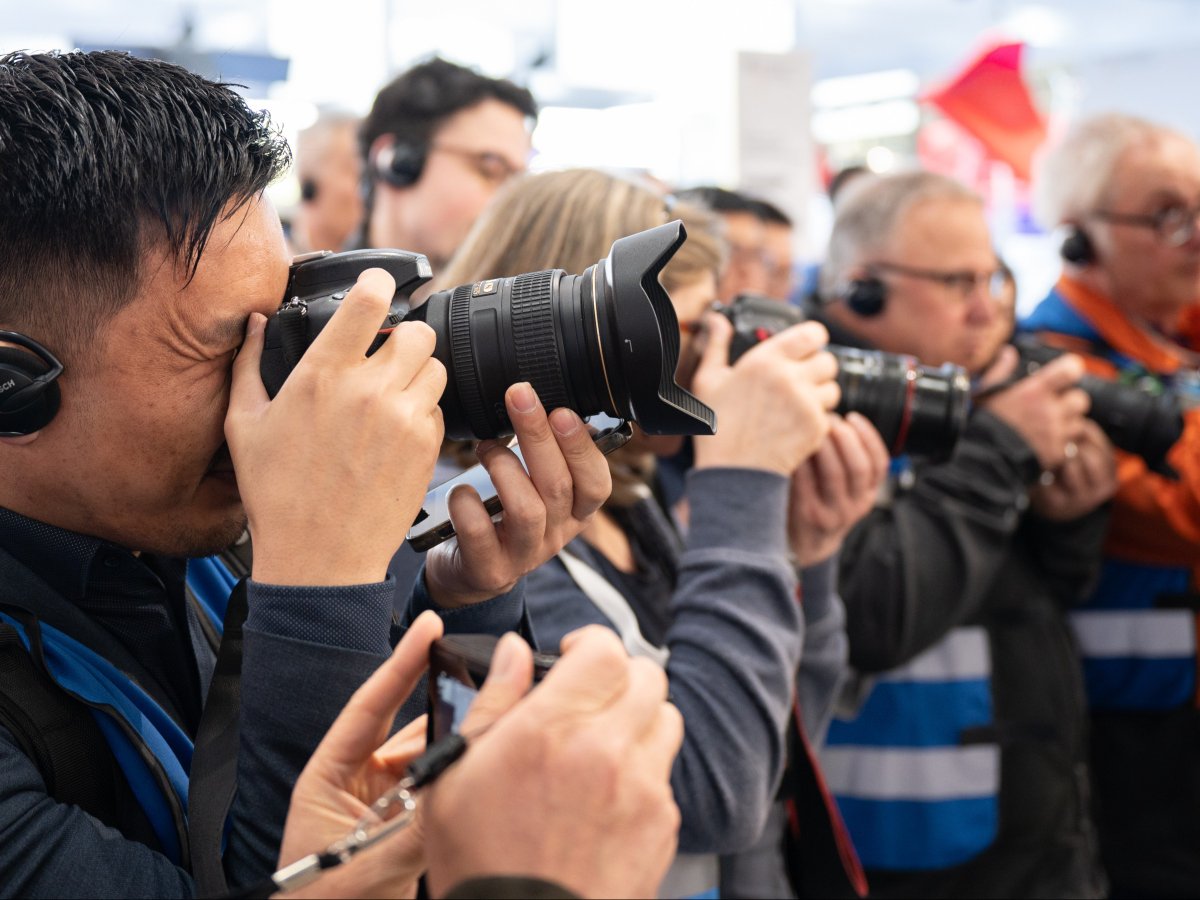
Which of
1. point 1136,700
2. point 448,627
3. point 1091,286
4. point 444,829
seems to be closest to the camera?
point 444,829

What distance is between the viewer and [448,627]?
95 centimetres

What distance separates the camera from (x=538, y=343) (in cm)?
87

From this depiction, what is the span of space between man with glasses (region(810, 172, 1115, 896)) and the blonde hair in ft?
1.38

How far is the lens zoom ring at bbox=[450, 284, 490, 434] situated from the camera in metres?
0.87

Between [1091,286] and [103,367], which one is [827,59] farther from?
[103,367]

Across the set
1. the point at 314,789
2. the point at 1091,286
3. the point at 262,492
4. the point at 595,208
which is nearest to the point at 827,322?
the point at 1091,286

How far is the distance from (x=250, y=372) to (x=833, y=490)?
2.50 ft

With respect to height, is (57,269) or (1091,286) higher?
(57,269)

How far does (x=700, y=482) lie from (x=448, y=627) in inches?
14.9

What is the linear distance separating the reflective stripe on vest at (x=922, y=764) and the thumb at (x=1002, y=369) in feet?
1.18

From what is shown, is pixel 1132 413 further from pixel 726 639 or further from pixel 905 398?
pixel 726 639

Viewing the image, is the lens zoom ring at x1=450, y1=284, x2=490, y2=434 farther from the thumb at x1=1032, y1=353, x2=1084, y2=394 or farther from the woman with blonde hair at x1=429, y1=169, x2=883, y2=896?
the thumb at x1=1032, y1=353, x2=1084, y2=394

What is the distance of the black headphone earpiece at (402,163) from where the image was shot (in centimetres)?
216

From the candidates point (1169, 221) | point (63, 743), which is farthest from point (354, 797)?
point (1169, 221)
